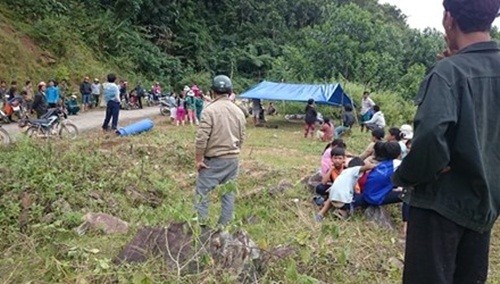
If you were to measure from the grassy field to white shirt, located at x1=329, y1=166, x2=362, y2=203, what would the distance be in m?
0.26

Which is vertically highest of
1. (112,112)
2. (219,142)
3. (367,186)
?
(219,142)

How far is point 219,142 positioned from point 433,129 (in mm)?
3081

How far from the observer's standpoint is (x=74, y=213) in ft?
16.2

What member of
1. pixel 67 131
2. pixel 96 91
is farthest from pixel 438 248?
pixel 96 91

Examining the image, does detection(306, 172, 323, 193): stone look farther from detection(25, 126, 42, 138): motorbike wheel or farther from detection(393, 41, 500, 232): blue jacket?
detection(25, 126, 42, 138): motorbike wheel

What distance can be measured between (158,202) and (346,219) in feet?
7.65

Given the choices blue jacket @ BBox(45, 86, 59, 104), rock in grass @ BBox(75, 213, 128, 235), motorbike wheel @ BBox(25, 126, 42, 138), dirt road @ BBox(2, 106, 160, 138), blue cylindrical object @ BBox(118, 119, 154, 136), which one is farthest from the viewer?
blue jacket @ BBox(45, 86, 59, 104)

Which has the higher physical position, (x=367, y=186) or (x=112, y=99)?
(x=112, y=99)

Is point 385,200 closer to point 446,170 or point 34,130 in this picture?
point 446,170

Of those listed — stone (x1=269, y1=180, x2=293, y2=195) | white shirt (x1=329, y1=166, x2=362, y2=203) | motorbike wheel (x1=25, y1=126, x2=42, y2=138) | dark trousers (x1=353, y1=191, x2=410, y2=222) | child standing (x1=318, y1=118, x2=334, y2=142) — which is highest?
motorbike wheel (x1=25, y1=126, x2=42, y2=138)

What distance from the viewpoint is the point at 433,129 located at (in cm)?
175

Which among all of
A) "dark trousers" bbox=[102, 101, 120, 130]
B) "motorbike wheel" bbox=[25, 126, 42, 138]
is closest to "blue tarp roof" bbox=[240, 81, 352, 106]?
"dark trousers" bbox=[102, 101, 120, 130]

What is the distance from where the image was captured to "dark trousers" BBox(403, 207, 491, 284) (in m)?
1.90

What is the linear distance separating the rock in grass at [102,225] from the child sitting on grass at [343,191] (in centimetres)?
203
